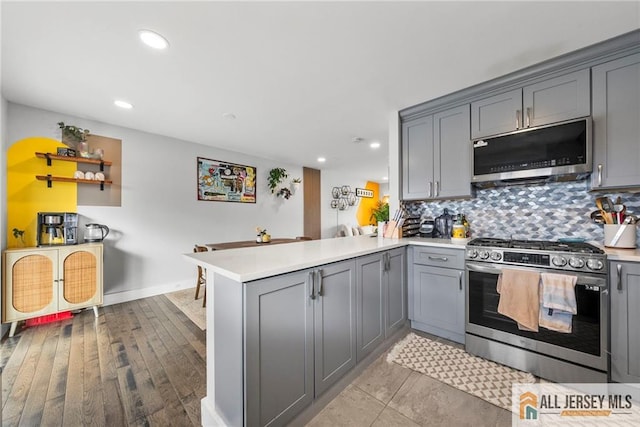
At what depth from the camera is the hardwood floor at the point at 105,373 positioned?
1.45 m

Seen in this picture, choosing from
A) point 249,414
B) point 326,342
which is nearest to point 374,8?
point 326,342

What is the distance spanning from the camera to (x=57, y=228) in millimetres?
2797

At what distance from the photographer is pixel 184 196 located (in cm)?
398

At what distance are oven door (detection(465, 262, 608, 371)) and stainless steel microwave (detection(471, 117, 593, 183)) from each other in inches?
32.9

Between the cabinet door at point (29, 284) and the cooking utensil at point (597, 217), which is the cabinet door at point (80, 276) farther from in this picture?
the cooking utensil at point (597, 217)

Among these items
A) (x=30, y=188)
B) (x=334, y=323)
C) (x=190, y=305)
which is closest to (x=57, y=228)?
(x=30, y=188)

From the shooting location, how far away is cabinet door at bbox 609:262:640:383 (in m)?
1.50

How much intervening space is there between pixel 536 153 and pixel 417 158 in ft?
3.39

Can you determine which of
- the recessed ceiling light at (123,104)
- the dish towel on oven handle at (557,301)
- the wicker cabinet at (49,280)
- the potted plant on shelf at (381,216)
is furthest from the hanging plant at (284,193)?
the dish towel on oven handle at (557,301)

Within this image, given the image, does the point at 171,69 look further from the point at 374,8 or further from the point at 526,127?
the point at 526,127

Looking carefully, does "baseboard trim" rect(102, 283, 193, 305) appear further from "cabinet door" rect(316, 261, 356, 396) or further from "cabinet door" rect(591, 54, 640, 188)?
"cabinet door" rect(591, 54, 640, 188)

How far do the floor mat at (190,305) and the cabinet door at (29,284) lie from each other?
119 cm

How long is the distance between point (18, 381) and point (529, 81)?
15.3 ft

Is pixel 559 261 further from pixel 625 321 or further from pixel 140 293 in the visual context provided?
pixel 140 293
